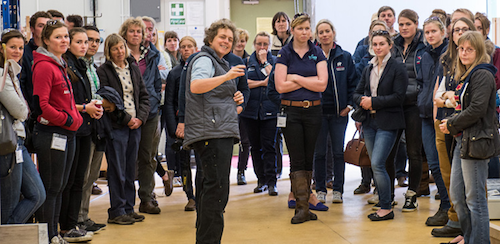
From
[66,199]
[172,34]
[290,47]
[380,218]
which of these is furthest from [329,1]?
[66,199]

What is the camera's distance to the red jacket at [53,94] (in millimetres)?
3133

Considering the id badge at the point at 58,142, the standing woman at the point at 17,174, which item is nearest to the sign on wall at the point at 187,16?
the id badge at the point at 58,142

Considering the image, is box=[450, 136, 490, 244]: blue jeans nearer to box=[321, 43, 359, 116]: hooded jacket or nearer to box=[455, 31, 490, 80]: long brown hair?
box=[455, 31, 490, 80]: long brown hair

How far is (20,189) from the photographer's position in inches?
120

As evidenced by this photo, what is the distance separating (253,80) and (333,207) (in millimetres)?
1505

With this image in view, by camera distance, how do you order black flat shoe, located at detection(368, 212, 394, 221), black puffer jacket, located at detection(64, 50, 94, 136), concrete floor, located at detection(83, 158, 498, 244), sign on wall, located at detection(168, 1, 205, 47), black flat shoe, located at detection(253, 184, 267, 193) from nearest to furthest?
black puffer jacket, located at detection(64, 50, 94, 136), concrete floor, located at detection(83, 158, 498, 244), black flat shoe, located at detection(368, 212, 394, 221), black flat shoe, located at detection(253, 184, 267, 193), sign on wall, located at detection(168, 1, 205, 47)

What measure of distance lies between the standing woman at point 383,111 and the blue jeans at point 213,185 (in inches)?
63.2

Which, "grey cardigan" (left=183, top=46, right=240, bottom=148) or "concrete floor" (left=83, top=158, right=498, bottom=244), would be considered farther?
"concrete floor" (left=83, top=158, right=498, bottom=244)

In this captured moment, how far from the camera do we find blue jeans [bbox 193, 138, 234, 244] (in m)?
2.89

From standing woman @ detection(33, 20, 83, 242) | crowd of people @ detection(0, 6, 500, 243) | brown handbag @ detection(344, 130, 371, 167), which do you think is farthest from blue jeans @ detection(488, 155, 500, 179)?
standing woman @ detection(33, 20, 83, 242)

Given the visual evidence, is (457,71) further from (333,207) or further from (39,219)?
(39,219)

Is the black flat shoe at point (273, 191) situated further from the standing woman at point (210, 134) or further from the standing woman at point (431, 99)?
the standing woman at point (210, 134)

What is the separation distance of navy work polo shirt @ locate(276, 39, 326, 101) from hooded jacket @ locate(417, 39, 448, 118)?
772 mm

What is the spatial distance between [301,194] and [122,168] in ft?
4.43
